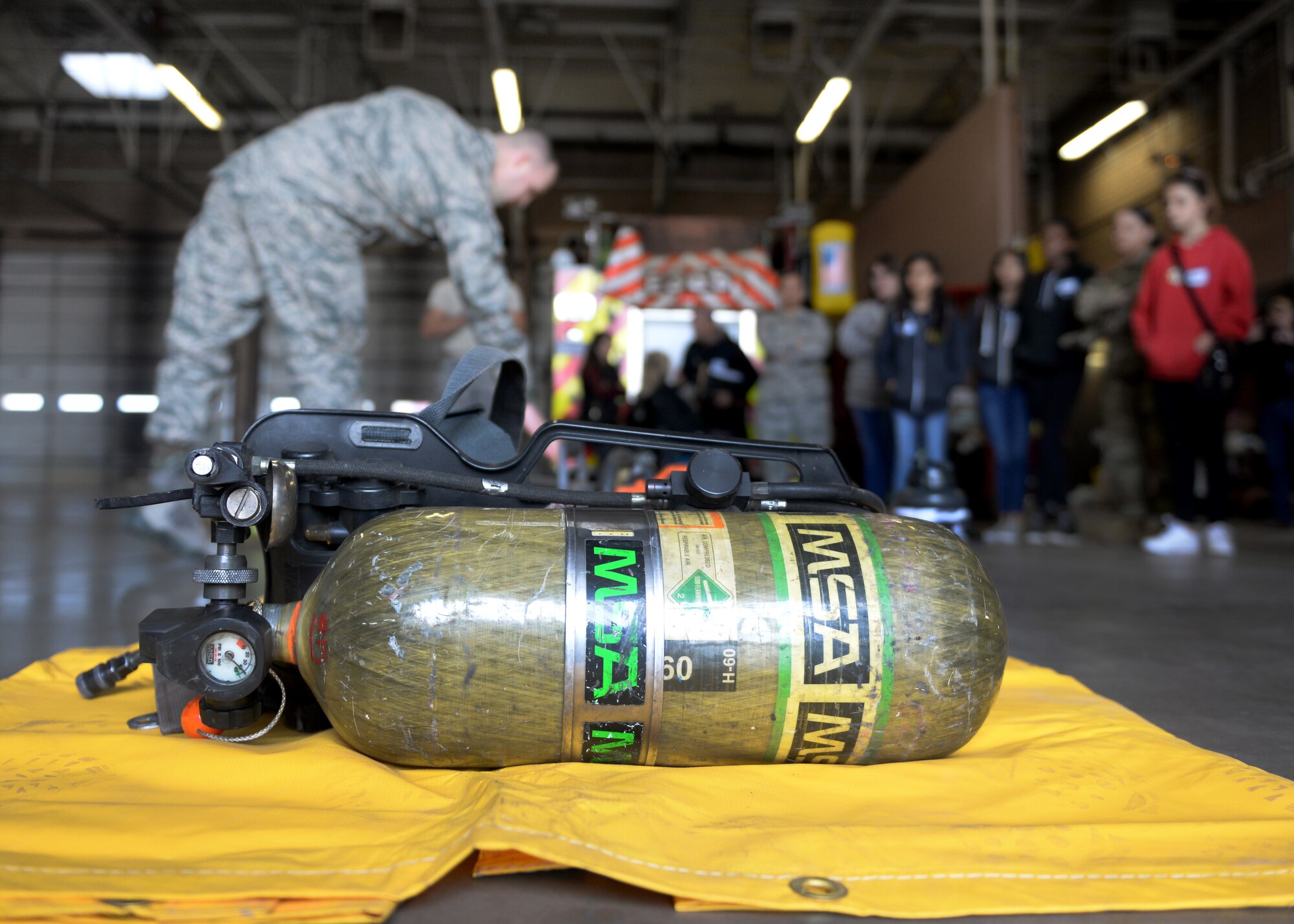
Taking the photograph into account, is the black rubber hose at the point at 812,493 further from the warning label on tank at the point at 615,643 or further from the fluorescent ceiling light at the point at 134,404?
the fluorescent ceiling light at the point at 134,404

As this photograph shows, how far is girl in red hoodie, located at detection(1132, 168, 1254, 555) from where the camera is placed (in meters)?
4.12

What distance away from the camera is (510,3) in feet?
32.3

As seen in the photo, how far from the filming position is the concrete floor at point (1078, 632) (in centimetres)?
78

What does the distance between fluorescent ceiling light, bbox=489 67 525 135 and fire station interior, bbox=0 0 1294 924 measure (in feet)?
0.14

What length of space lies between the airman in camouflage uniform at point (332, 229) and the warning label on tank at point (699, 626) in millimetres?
2078

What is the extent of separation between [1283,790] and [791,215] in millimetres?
7971

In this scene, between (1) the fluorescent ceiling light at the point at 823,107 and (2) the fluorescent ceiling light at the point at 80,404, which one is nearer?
(1) the fluorescent ceiling light at the point at 823,107

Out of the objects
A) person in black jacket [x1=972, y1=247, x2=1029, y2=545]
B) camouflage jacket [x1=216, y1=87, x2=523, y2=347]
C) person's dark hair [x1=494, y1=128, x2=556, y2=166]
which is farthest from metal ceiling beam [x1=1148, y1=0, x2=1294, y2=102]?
camouflage jacket [x1=216, y1=87, x2=523, y2=347]

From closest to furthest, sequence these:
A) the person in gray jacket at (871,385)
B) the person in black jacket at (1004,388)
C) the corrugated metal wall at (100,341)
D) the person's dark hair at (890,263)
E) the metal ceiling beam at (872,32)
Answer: the person in black jacket at (1004,388)
the person's dark hair at (890,263)
the person in gray jacket at (871,385)
the metal ceiling beam at (872,32)
the corrugated metal wall at (100,341)

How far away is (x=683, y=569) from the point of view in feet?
3.33

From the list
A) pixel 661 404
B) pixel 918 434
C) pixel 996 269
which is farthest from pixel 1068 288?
pixel 661 404

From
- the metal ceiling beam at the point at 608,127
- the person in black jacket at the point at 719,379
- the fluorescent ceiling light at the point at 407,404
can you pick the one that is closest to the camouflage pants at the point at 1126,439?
the person in black jacket at the point at 719,379

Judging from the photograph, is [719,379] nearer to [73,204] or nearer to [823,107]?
[823,107]

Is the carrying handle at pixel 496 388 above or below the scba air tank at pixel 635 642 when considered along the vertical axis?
above
